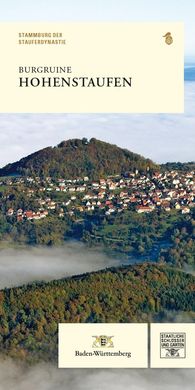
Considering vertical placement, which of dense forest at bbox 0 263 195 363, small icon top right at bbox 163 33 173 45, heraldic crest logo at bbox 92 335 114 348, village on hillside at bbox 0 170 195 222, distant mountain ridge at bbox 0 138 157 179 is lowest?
dense forest at bbox 0 263 195 363

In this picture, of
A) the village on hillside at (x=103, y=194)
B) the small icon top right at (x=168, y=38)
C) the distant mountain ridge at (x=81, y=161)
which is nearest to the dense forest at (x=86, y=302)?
the village on hillside at (x=103, y=194)

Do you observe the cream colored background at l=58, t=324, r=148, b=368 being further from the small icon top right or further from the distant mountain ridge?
the distant mountain ridge

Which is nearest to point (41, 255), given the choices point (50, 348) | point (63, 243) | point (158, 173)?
point (63, 243)

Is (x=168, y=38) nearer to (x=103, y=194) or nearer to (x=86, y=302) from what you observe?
(x=86, y=302)

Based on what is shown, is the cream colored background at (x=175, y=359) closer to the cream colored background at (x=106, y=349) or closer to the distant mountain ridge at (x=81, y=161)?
the cream colored background at (x=106, y=349)

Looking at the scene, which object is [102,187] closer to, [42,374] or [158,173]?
[158,173]

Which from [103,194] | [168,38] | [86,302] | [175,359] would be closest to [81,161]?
[103,194]

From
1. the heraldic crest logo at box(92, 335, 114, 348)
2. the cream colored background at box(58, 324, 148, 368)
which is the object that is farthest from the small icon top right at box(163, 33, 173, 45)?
the heraldic crest logo at box(92, 335, 114, 348)
